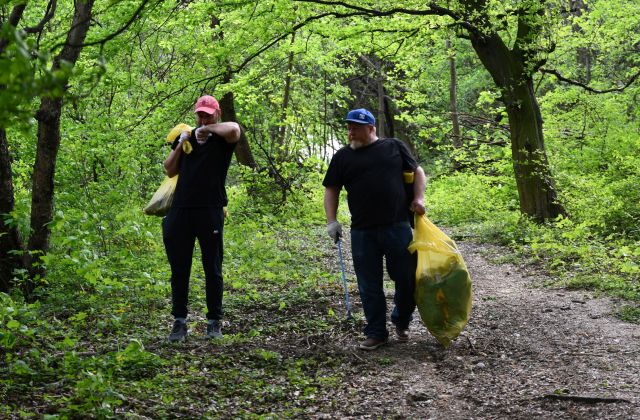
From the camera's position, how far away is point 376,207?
19.9 feet

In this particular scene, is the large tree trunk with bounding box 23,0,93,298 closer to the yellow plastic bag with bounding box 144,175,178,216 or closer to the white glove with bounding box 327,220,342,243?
the yellow plastic bag with bounding box 144,175,178,216

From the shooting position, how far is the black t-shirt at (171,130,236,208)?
614 centimetres

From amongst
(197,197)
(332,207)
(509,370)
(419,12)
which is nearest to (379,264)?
(332,207)

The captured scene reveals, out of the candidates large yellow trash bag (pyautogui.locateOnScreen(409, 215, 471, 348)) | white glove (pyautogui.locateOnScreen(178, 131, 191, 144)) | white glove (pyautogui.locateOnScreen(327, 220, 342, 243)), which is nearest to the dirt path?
large yellow trash bag (pyautogui.locateOnScreen(409, 215, 471, 348))

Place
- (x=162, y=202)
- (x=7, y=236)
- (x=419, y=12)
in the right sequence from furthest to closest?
(x=419, y=12), (x=7, y=236), (x=162, y=202)

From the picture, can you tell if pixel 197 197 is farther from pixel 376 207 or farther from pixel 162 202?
pixel 376 207

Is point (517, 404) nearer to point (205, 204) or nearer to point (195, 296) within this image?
point (205, 204)

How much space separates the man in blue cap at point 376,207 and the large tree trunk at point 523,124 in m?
7.12

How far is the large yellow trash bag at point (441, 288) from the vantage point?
19.8ft

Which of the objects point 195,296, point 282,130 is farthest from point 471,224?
point 195,296

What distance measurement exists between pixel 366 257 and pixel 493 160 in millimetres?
13228

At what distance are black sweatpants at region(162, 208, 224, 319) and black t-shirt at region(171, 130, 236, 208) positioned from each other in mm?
72

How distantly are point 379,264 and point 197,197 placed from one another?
163cm

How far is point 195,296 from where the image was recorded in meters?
8.15
